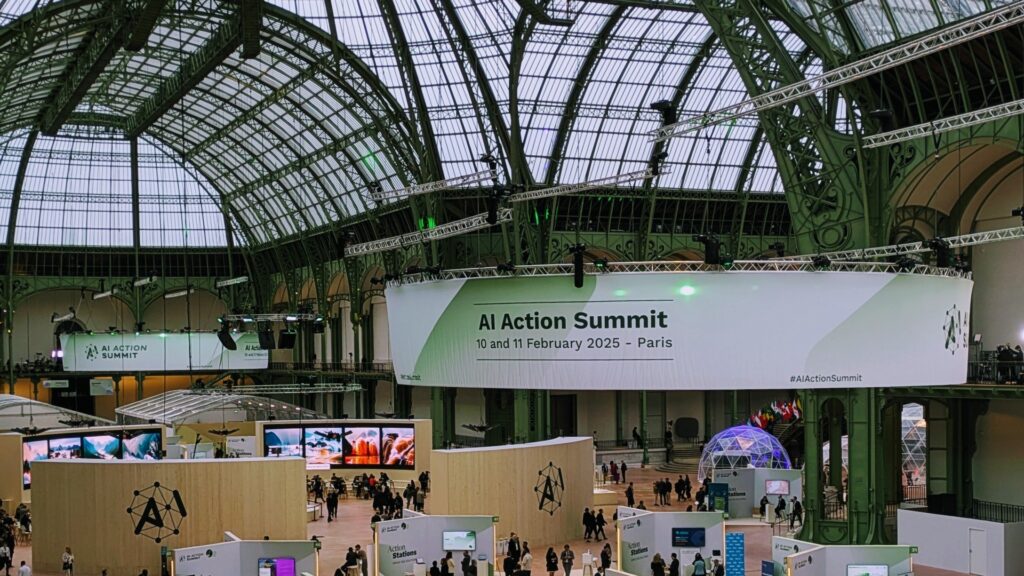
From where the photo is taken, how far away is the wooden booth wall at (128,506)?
27578mm

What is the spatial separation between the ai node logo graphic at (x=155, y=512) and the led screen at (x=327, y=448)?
16.1 meters

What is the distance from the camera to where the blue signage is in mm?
27656

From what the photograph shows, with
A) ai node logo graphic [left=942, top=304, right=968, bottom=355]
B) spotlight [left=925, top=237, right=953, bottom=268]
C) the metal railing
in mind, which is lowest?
the metal railing

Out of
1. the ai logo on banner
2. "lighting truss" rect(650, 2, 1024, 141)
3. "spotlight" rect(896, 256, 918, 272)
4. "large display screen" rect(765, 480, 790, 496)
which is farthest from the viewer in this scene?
"large display screen" rect(765, 480, 790, 496)

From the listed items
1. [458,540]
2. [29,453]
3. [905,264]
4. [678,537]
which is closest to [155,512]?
[458,540]

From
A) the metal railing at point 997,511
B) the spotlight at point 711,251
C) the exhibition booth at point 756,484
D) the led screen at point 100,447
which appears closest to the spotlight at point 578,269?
the spotlight at point 711,251

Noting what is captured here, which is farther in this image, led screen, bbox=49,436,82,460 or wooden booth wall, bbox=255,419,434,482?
wooden booth wall, bbox=255,419,434,482

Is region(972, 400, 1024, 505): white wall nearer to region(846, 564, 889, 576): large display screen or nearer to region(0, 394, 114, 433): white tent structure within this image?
region(846, 564, 889, 576): large display screen

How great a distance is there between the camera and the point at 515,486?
3150 centimetres

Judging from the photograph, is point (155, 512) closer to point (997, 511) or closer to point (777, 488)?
point (777, 488)

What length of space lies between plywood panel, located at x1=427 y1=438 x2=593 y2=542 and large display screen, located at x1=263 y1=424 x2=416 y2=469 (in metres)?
11.7

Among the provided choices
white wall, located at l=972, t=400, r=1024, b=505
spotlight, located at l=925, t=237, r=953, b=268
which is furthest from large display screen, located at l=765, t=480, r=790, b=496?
spotlight, located at l=925, t=237, r=953, b=268

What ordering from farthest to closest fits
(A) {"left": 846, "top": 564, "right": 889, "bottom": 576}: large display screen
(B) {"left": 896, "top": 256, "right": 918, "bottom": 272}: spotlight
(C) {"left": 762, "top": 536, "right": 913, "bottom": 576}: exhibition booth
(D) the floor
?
(D) the floor
(B) {"left": 896, "top": 256, "right": 918, "bottom": 272}: spotlight
(A) {"left": 846, "top": 564, "right": 889, "bottom": 576}: large display screen
(C) {"left": 762, "top": 536, "right": 913, "bottom": 576}: exhibition booth

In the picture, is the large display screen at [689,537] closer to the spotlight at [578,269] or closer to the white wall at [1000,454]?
the spotlight at [578,269]
